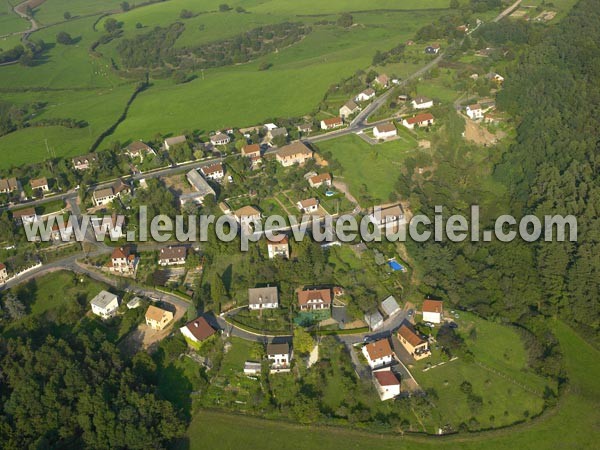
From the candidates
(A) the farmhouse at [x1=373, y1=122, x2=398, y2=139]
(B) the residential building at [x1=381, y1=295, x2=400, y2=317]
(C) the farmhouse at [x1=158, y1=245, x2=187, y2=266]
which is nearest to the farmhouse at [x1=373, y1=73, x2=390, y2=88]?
(A) the farmhouse at [x1=373, y1=122, x2=398, y2=139]

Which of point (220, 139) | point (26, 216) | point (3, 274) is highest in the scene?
point (220, 139)

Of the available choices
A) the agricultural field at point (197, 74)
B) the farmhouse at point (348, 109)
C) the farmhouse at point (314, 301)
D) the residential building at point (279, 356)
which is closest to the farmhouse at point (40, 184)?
the agricultural field at point (197, 74)

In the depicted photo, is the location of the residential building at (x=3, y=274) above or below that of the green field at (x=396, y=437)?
above

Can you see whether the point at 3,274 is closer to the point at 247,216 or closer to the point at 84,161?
the point at 84,161

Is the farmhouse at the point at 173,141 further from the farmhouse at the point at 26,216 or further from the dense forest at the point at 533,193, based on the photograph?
the dense forest at the point at 533,193

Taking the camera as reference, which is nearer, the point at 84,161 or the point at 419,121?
the point at 84,161

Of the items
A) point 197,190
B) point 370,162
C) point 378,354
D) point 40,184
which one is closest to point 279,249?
point 378,354
